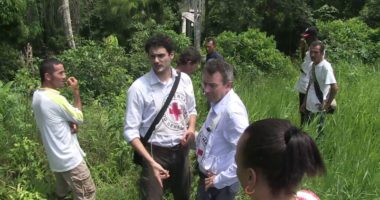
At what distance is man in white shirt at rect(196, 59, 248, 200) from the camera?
2.85m

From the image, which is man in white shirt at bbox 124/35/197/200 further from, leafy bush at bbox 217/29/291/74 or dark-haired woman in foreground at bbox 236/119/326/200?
leafy bush at bbox 217/29/291/74

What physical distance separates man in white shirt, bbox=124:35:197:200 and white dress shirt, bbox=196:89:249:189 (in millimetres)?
386

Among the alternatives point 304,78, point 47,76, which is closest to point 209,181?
point 47,76

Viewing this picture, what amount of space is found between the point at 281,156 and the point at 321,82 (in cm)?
417

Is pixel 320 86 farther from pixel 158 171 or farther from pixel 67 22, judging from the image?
pixel 67 22

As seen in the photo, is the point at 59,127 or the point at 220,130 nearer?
the point at 220,130

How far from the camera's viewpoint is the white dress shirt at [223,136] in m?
2.84

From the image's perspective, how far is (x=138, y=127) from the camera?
10.8ft

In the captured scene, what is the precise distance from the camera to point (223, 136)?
292cm

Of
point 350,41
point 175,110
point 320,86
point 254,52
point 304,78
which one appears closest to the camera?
point 175,110

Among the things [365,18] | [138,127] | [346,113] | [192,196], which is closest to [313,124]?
[346,113]

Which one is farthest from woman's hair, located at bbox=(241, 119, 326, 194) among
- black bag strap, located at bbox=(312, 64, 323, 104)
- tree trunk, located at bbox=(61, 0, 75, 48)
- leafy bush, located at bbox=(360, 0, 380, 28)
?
leafy bush, located at bbox=(360, 0, 380, 28)

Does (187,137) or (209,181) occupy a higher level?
(187,137)

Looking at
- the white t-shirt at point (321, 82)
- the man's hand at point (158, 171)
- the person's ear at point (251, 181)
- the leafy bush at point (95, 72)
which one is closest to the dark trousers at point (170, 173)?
the man's hand at point (158, 171)
